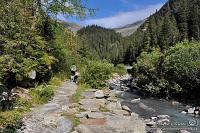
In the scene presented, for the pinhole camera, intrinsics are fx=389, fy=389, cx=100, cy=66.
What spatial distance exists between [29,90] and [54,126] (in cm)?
990

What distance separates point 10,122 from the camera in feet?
60.6

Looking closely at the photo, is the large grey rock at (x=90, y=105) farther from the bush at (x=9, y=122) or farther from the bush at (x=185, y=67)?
the bush at (x=185, y=67)

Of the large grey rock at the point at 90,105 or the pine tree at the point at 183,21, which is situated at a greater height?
the pine tree at the point at 183,21

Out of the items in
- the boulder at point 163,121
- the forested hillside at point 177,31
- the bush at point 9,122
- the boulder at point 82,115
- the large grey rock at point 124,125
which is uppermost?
the forested hillside at point 177,31

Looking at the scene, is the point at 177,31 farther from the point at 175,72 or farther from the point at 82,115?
Answer: the point at 82,115

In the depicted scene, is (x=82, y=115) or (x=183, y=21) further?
(x=183, y=21)

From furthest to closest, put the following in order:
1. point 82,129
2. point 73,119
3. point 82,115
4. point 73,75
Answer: point 73,75, point 82,115, point 73,119, point 82,129

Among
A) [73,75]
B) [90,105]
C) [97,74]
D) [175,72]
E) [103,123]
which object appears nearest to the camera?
[103,123]

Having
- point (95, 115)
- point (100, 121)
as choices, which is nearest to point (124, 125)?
point (100, 121)

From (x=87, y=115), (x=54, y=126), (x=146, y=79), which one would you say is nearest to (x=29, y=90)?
(x=87, y=115)

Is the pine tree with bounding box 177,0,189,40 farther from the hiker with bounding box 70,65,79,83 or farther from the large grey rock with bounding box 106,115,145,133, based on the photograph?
the large grey rock with bounding box 106,115,145,133

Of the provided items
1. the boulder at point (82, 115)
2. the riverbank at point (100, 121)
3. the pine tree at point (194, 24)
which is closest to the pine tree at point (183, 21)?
the pine tree at point (194, 24)

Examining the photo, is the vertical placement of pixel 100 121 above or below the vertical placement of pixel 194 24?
below

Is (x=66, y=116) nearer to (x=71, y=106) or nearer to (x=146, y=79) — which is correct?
(x=71, y=106)
